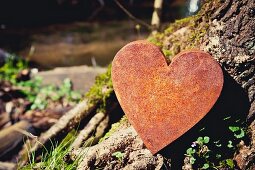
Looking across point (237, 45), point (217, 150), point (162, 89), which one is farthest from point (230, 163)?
point (237, 45)

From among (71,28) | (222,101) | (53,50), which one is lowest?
(53,50)

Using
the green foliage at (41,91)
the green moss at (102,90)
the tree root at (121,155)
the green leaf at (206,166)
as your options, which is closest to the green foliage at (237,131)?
the green leaf at (206,166)

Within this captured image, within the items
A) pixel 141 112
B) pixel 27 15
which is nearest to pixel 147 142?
pixel 141 112

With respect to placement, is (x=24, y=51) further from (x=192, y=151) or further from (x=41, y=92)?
(x=192, y=151)

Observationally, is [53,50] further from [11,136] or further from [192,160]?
[192,160]

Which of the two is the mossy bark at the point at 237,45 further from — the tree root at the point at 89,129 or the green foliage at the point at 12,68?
the green foliage at the point at 12,68

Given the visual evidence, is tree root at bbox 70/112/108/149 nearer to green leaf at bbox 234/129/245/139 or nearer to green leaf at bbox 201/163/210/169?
green leaf at bbox 201/163/210/169
